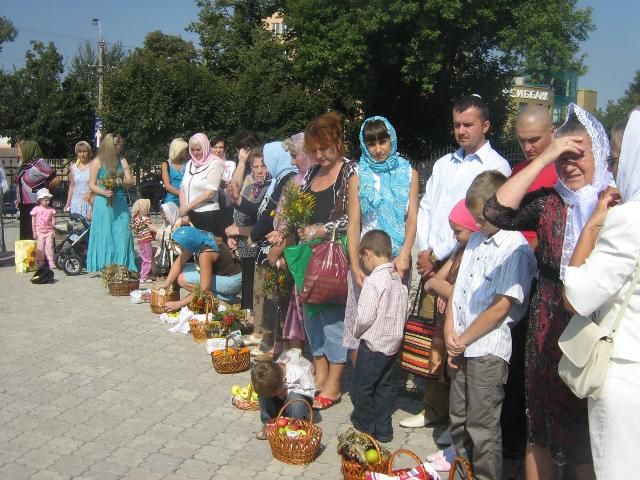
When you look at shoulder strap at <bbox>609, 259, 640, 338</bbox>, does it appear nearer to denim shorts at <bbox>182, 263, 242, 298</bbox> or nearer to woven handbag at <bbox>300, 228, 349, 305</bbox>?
woven handbag at <bbox>300, 228, 349, 305</bbox>

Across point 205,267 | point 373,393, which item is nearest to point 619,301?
point 373,393

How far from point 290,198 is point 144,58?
63.0 ft

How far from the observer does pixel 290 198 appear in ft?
18.2

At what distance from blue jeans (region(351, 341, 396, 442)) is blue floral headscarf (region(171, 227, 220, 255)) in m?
3.41

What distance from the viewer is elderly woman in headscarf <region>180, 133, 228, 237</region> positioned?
818 centimetres

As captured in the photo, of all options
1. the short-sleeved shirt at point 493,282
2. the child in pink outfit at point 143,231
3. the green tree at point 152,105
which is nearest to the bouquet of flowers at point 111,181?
the child in pink outfit at point 143,231

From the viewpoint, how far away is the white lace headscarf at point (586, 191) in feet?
10.5

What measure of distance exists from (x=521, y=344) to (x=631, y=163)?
1776 mm

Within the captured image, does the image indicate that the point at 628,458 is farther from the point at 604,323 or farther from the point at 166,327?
the point at 166,327

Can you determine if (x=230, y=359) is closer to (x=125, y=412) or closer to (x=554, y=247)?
(x=125, y=412)

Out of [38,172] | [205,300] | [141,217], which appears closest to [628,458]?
[205,300]

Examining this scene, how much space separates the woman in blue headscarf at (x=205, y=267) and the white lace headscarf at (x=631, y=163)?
5537 mm

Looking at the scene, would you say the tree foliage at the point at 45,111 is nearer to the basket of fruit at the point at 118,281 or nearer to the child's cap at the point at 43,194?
the child's cap at the point at 43,194

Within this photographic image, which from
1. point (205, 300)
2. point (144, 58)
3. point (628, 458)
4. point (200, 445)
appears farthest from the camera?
point (144, 58)
